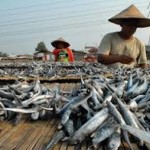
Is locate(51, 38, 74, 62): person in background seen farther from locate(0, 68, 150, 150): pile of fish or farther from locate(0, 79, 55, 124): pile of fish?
locate(0, 79, 55, 124): pile of fish

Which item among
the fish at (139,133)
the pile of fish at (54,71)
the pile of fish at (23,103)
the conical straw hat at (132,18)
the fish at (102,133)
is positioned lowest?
the pile of fish at (54,71)

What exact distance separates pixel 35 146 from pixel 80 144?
1.23 ft

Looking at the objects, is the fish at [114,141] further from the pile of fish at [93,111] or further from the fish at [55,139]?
the fish at [55,139]

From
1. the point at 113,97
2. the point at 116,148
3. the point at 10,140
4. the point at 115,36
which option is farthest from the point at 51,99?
the point at 115,36

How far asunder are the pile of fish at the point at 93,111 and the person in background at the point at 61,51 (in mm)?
6781

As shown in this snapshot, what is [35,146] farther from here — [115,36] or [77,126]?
[115,36]

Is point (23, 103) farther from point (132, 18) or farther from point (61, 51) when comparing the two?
point (61, 51)

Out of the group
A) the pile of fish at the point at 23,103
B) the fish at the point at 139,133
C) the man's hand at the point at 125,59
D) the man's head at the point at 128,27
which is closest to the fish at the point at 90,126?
the fish at the point at 139,133

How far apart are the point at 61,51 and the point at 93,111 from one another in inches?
321

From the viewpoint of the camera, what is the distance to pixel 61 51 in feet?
37.0

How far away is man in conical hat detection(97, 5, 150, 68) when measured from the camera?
6.42 m

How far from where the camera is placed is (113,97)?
3.47 m

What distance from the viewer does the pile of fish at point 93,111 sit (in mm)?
2652

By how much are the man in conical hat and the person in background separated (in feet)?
15.3
